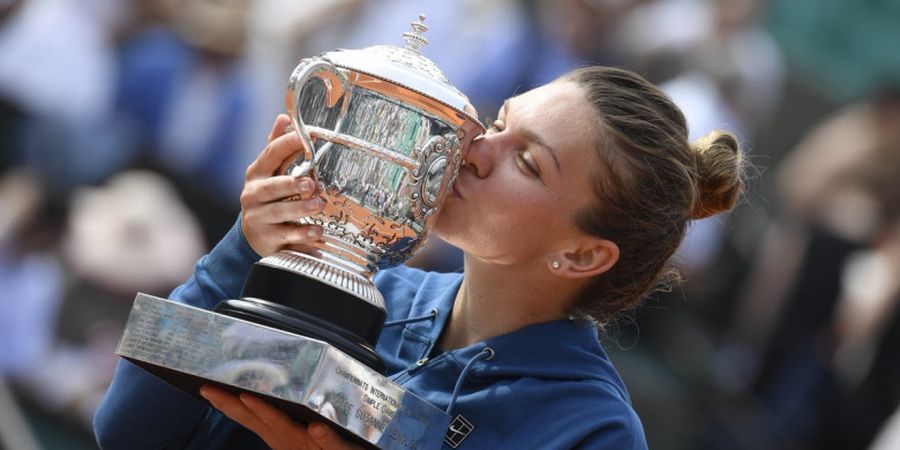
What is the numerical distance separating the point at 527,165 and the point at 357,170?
0.21m

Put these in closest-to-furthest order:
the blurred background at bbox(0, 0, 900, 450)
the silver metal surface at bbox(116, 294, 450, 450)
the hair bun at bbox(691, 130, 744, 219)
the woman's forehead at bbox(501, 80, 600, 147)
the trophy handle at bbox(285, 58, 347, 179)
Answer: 1. the silver metal surface at bbox(116, 294, 450, 450)
2. the trophy handle at bbox(285, 58, 347, 179)
3. the woman's forehead at bbox(501, 80, 600, 147)
4. the hair bun at bbox(691, 130, 744, 219)
5. the blurred background at bbox(0, 0, 900, 450)

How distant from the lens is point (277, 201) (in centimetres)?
153

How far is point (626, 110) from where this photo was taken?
5.37ft

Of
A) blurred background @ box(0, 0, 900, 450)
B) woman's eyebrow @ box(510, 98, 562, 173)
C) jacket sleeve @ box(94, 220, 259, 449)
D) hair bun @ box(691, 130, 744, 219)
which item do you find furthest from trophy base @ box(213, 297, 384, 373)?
blurred background @ box(0, 0, 900, 450)

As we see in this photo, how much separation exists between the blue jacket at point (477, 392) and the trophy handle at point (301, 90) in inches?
6.1

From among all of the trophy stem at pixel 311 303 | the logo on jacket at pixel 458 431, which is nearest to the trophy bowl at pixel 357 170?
the trophy stem at pixel 311 303

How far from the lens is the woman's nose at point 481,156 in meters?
1.61

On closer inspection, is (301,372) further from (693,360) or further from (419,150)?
(693,360)

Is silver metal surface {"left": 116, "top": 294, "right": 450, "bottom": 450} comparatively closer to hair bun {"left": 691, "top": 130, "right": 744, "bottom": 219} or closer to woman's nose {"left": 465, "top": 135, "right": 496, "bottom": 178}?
woman's nose {"left": 465, "top": 135, "right": 496, "bottom": 178}

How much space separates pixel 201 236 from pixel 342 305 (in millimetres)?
2429

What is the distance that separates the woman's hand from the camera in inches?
59.4

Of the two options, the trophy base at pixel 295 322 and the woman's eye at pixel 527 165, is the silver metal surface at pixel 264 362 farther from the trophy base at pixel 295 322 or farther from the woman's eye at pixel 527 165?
the woman's eye at pixel 527 165

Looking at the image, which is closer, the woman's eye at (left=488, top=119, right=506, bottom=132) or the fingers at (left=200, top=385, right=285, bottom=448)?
the fingers at (left=200, top=385, right=285, bottom=448)

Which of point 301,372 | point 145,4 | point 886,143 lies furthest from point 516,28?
point 301,372
